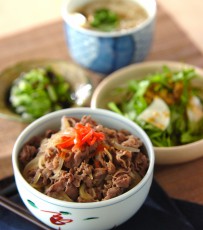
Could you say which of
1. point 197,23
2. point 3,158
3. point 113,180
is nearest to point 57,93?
point 3,158

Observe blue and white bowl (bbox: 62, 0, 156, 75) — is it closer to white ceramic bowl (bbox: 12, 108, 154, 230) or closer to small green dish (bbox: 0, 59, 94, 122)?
small green dish (bbox: 0, 59, 94, 122)

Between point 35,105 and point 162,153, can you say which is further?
point 35,105

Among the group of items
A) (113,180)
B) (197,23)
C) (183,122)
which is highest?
(113,180)

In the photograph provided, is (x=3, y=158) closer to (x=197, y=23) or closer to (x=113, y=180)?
(x=113, y=180)

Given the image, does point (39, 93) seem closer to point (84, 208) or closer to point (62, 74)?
point (62, 74)

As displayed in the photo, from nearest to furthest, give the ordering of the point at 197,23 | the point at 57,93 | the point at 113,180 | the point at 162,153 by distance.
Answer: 1. the point at 113,180
2. the point at 162,153
3. the point at 57,93
4. the point at 197,23

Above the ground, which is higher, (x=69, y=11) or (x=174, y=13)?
(x=69, y=11)

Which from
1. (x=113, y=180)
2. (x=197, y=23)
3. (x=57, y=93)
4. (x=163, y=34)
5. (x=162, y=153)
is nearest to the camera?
(x=113, y=180)

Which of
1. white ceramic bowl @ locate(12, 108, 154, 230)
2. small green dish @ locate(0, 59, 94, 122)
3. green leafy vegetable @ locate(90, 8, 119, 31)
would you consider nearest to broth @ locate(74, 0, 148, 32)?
green leafy vegetable @ locate(90, 8, 119, 31)
